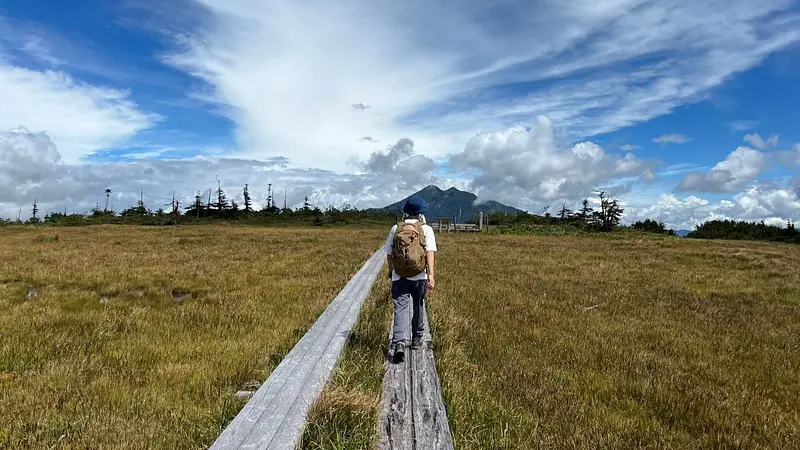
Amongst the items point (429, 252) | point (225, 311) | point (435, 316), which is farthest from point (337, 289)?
point (429, 252)

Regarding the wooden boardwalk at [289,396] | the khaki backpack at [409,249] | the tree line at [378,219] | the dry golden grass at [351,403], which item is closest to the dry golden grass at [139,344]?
the wooden boardwalk at [289,396]

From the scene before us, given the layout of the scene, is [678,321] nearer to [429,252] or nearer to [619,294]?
[619,294]

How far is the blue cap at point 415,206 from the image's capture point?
19.5 ft

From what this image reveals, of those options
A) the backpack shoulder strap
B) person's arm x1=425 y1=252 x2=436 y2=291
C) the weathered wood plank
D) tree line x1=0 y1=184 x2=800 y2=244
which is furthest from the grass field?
tree line x1=0 y1=184 x2=800 y2=244

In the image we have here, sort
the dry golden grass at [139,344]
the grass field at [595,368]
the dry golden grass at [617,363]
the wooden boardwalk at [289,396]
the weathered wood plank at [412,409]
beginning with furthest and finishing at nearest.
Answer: the dry golden grass at [617,363] < the grass field at [595,368] < the dry golden grass at [139,344] < the weathered wood plank at [412,409] < the wooden boardwalk at [289,396]

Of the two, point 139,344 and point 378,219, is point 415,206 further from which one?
point 378,219

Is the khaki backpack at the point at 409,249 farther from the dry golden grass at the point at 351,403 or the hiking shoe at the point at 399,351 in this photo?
the dry golden grass at the point at 351,403

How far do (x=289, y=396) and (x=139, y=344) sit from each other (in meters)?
4.40

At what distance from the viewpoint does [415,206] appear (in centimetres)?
597

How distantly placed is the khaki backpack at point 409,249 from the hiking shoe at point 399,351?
82cm

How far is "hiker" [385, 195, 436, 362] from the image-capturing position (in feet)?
18.8

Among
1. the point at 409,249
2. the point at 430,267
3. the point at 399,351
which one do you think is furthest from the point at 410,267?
the point at 399,351

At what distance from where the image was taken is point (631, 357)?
25.0 feet

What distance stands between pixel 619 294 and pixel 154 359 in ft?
39.3
